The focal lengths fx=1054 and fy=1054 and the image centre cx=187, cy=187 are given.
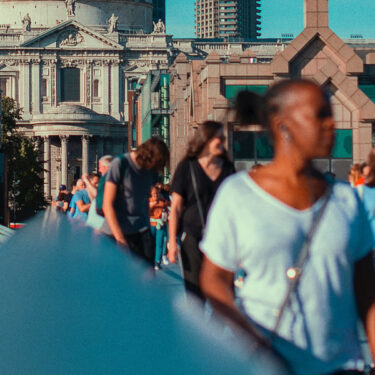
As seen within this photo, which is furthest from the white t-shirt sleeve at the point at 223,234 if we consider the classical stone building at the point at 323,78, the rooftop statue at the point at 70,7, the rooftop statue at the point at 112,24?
the rooftop statue at the point at 70,7

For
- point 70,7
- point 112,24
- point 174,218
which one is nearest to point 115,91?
point 112,24

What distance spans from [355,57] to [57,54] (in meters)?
75.1

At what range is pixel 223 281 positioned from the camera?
299 cm

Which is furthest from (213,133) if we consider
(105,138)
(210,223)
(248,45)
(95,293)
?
(248,45)

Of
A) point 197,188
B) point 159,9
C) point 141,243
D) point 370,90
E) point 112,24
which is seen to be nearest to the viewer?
point 197,188

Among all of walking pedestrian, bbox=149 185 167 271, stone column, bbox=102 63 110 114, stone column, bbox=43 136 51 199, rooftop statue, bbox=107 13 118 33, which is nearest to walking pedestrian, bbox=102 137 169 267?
walking pedestrian, bbox=149 185 167 271

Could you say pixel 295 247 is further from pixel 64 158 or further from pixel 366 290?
pixel 64 158

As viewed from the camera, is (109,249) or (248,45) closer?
(109,249)

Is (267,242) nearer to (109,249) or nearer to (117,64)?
(109,249)

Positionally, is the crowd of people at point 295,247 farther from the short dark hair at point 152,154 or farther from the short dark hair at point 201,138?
the short dark hair at point 152,154

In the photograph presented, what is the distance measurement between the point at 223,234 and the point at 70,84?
3792 inches

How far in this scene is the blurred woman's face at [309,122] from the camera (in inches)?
118

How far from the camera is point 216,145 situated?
22.0 ft

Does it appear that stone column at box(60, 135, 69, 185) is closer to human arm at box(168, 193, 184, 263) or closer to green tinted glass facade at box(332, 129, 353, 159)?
green tinted glass facade at box(332, 129, 353, 159)
